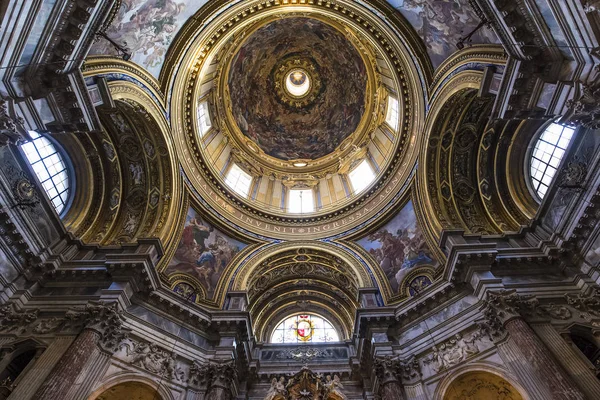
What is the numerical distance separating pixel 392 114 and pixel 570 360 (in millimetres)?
15360

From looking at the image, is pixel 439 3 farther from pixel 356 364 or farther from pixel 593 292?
pixel 356 364

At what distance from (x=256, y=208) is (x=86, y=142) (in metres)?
8.97

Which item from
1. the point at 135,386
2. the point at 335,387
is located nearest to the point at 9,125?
the point at 135,386

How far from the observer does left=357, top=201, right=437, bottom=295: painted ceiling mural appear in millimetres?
16656

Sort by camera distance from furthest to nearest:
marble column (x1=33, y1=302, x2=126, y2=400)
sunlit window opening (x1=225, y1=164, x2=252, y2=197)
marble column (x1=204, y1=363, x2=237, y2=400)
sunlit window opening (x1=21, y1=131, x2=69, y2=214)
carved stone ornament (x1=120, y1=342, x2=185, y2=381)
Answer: sunlit window opening (x1=225, y1=164, x2=252, y2=197) → sunlit window opening (x1=21, y1=131, x2=69, y2=214) → marble column (x1=204, y1=363, x2=237, y2=400) → carved stone ornament (x1=120, y1=342, x2=185, y2=381) → marble column (x1=33, y1=302, x2=126, y2=400)

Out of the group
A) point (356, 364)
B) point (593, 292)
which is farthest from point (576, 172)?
point (356, 364)

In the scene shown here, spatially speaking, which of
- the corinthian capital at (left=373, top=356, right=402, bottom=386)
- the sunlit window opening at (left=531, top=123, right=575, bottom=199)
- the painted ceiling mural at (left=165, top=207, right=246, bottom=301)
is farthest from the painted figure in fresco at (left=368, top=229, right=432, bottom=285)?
the painted ceiling mural at (left=165, top=207, right=246, bottom=301)

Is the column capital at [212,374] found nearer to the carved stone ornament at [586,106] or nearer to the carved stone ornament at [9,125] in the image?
the carved stone ornament at [9,125]

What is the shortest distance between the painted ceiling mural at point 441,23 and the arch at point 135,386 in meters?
16.0

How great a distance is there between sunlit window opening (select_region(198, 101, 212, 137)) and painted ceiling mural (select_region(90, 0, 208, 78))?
233 inches

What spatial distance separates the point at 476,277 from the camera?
1249 centimetres

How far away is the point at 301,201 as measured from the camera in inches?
917

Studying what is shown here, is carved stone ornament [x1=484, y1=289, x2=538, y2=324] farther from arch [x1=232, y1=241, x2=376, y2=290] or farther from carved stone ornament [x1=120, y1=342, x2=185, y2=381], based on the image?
carved stone ornament [x1=120, y1=342, x2=185, y2=381]

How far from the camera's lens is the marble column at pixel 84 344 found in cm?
948
